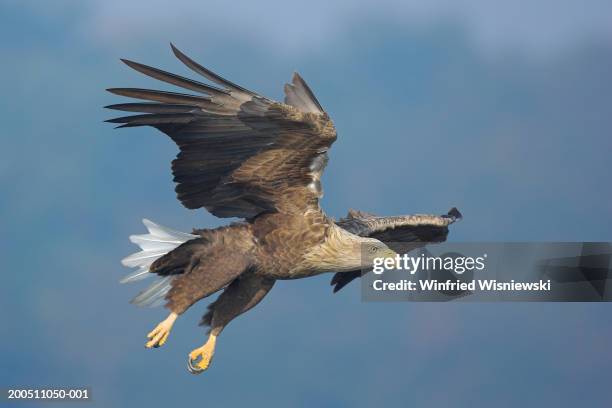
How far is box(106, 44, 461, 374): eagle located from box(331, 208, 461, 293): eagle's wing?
68 cm

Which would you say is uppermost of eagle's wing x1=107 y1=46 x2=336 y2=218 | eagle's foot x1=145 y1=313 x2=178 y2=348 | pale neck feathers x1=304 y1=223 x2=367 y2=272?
eagle's wing x1=107 y1=46 x2=336 y2=218

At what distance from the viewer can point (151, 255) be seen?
1140 centimetres

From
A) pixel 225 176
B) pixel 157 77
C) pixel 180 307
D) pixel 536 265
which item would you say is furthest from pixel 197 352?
pixel 536 265

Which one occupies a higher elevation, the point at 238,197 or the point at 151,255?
the point at 238,197

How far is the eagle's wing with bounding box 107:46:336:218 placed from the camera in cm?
1038

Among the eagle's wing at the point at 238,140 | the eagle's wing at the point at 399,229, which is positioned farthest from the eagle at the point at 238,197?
the eagle's wing at the point at 399,229

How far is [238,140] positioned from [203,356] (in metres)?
1.76

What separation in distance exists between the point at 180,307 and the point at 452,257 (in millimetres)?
2995

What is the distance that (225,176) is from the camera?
429 inches

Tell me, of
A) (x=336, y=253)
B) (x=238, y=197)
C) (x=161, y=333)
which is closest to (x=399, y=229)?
(x=336, y=253)

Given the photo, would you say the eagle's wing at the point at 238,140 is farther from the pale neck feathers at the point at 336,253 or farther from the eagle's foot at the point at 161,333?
the eagle's foot at the point at 161,333

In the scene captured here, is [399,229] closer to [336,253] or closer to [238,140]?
[336,253]

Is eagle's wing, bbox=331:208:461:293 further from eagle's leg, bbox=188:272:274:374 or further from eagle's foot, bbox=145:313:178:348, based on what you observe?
eagle's foot, bbox=145:313:178:348

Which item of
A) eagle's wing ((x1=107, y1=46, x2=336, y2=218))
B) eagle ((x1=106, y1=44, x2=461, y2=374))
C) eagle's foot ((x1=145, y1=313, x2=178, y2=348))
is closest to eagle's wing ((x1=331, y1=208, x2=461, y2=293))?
eagle ((x1=106, y1=44, x2=461, y2=374))
